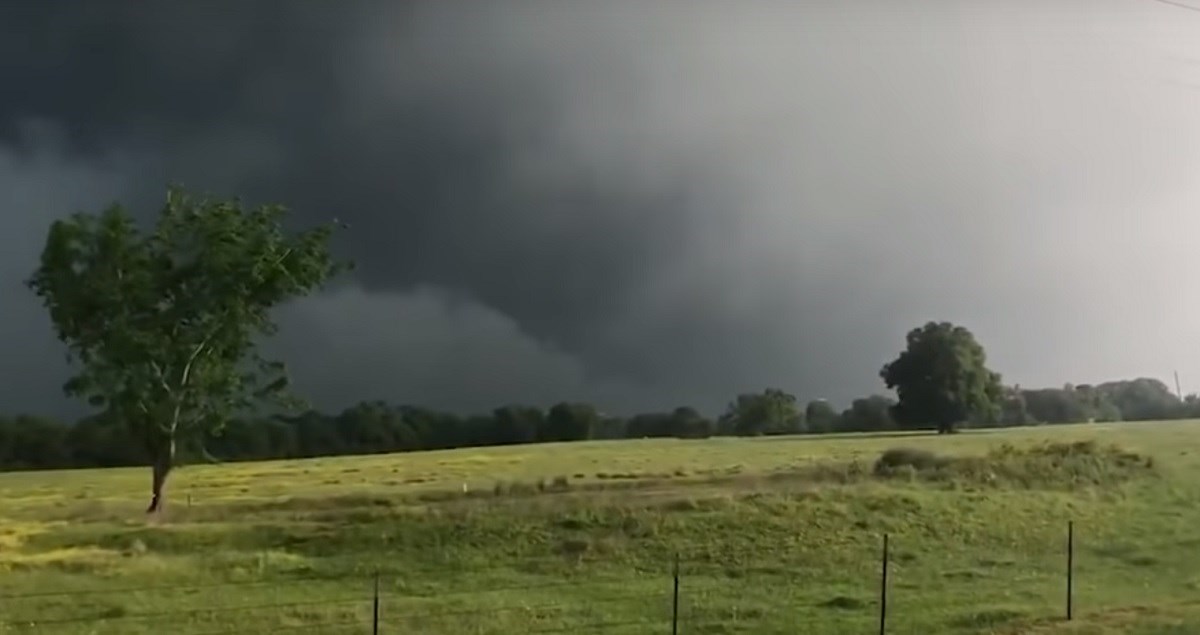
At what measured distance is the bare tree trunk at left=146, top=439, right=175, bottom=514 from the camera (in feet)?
117

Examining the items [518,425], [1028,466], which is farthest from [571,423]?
[1028,466]

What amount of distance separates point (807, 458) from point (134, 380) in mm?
21416

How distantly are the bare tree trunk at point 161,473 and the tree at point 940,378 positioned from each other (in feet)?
110

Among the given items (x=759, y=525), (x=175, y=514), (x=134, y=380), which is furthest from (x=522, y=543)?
(x=134, y=380)

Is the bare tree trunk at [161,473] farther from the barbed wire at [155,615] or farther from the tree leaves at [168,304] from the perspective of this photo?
the barbed wire at [155,615]

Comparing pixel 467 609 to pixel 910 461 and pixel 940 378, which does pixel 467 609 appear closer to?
pixel 910 461

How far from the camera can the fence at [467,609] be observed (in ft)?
60.7

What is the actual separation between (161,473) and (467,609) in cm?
1921

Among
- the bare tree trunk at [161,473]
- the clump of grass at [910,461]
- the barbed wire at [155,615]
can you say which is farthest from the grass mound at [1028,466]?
the barbed wire at [155,615]

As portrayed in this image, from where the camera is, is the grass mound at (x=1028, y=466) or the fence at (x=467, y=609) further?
the grass mound at (x=1028, y=466)

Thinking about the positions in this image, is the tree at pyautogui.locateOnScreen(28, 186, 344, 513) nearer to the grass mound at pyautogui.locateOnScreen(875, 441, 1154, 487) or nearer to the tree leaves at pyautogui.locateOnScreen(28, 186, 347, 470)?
the tree leaves at pyautogui.locateOnScreen(28, 186, 347, 470)

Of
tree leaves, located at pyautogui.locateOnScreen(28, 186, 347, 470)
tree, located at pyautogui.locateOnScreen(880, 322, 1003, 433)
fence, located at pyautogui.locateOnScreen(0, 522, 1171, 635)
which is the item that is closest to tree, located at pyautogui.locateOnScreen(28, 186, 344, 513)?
tree leaves, located at pyautogui.locateOnScreen(28, 186, 347, 470)

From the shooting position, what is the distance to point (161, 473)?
36.4m

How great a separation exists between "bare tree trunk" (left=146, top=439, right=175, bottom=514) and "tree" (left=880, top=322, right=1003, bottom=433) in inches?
1314
